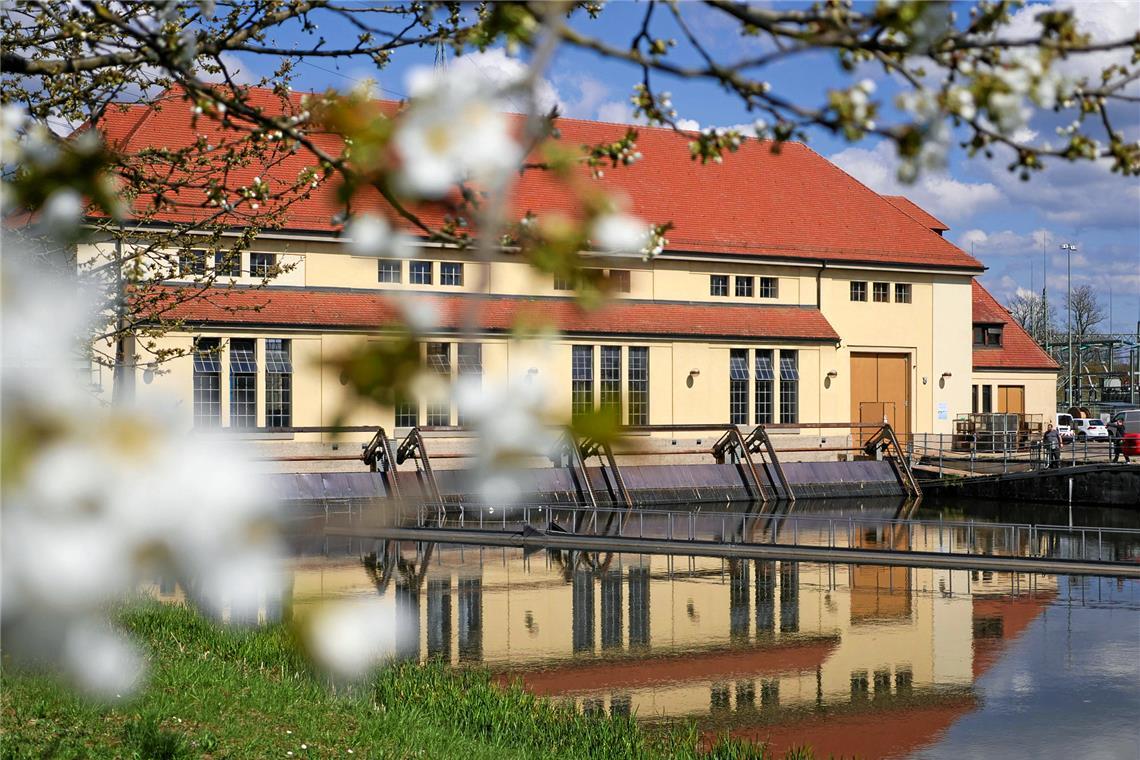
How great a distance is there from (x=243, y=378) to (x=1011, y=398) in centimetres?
3795

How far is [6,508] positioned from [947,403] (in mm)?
51727

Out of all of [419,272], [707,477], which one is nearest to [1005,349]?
[707,477]

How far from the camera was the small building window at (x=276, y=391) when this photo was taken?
37.5 meters

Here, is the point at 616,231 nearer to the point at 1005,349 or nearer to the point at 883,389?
the point at 883,389

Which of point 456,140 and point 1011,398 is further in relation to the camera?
point 1011,398

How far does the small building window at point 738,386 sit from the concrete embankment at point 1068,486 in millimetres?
8265

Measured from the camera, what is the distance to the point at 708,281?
1821 inches

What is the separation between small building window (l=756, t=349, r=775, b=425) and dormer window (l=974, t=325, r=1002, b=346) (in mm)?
18277

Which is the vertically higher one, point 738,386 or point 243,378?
point 243,378

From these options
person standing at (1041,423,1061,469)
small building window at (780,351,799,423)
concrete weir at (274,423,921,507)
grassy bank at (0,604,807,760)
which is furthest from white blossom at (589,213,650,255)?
small building window at (780,351,799,423)

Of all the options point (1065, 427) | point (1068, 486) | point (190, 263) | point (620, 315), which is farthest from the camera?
point (1065, 427)

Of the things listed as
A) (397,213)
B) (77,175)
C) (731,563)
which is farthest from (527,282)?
(731,563)

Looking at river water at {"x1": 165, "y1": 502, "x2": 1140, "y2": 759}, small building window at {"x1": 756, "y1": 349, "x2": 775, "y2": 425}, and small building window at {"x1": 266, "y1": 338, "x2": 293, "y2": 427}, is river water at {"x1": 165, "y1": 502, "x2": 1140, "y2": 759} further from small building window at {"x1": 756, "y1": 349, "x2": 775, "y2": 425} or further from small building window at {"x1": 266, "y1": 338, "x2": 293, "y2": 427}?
small building window at {"x1": 756, "y1": 349, "x2": 775, "y2": 425}

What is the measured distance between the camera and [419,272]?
128 ft
